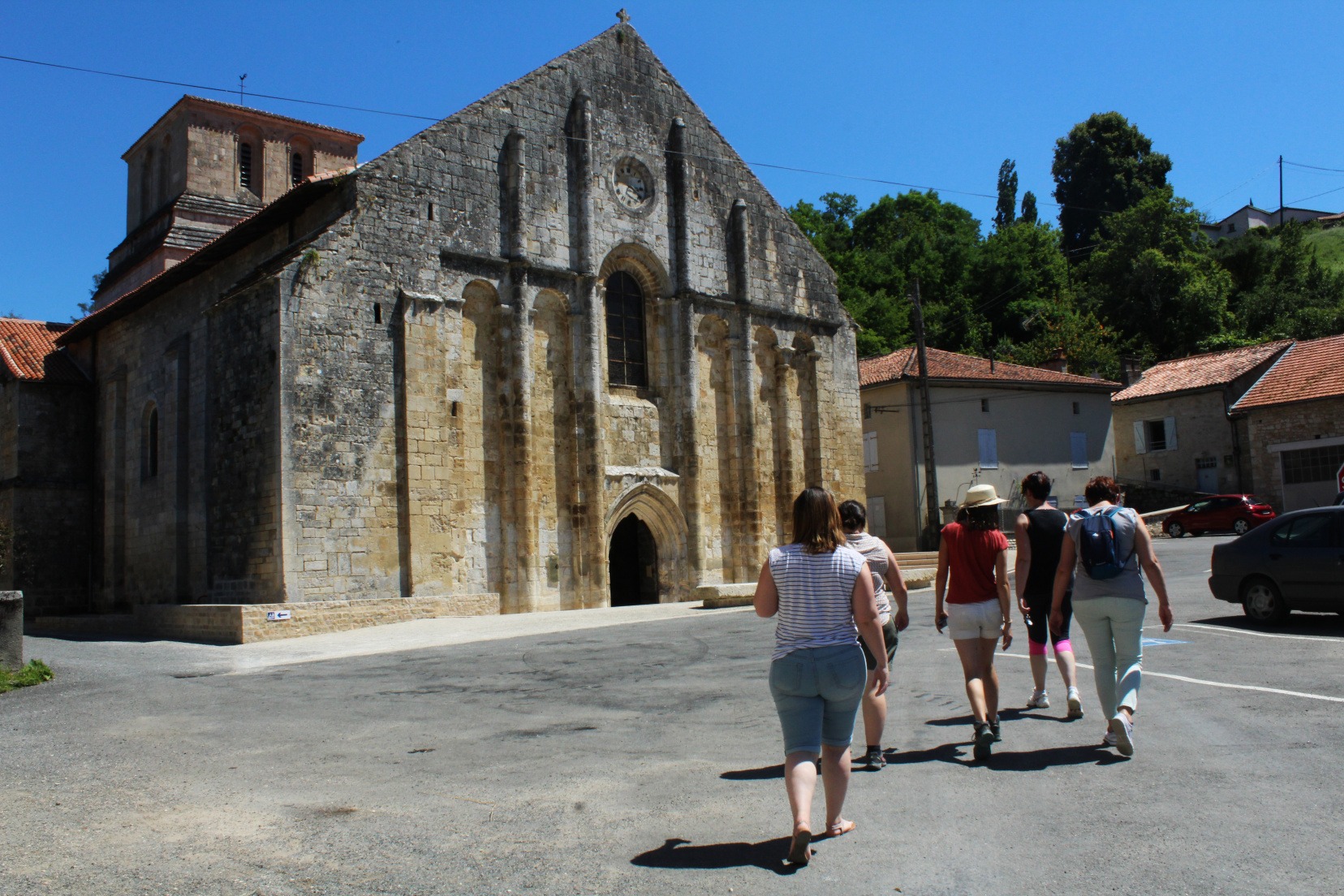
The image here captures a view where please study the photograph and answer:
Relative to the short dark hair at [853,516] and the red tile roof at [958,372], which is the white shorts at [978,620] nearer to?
the short dark hair at [853,516]

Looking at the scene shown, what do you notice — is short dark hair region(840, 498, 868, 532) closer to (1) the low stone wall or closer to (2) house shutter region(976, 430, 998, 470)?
(1) the low stone wall

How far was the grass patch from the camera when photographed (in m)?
10.8

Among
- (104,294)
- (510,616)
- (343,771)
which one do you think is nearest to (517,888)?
(343,771)

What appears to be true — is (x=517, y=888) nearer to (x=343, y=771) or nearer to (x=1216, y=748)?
(x=343, y=771)

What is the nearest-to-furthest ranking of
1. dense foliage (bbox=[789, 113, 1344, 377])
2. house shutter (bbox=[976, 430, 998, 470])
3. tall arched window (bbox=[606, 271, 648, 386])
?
1. tall arched window (bbox=[606, 271, 648, 386])
2. house shutter (bbox=[976, 430, 998, 470])
3. dense foliage (bbox=[789, 113, 1344, 377])

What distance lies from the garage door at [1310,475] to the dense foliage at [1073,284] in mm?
16081

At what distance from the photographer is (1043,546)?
24.6 feet

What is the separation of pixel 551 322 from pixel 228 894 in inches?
700

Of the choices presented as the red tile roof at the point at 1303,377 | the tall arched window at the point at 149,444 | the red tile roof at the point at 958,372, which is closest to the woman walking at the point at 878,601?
the tall arched window at the point at 149,444

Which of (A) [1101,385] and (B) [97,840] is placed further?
(A) [1101,385]

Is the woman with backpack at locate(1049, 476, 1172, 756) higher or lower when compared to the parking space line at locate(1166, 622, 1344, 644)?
higher

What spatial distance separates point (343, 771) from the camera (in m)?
6.64

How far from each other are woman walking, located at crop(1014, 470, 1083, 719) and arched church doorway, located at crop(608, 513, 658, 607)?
15889 millimetres

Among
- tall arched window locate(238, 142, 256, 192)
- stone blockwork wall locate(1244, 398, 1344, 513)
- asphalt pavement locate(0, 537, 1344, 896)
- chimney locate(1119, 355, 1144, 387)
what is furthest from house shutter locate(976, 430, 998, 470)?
tall arched window locate(238, 142, 256, 192)
